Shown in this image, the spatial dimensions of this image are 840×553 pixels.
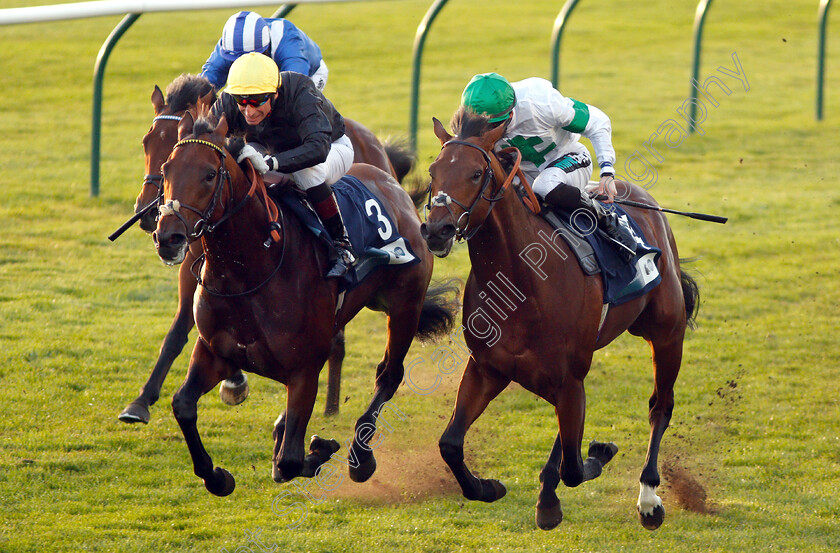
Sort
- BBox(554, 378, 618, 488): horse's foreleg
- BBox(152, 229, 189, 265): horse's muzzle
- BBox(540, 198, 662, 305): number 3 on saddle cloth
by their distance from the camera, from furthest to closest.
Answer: BBox(540, 198, 662, 305): number 3 on saddle cloth → BBox(554, 378, 618, 488): horse's foreleg → BBox(152, 229, 189, 265): horse's muzzle

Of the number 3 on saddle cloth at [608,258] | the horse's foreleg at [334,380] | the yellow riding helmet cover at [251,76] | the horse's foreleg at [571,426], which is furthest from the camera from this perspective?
the horse's foreleg at [334,380]

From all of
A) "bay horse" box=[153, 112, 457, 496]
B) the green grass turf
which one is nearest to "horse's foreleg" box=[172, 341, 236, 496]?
"bay horse" box=[153, 112, 457, 496]

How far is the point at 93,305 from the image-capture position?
340 inches

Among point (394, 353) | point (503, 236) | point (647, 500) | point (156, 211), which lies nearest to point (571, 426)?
point (503, 236)

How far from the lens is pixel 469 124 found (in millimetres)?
4352

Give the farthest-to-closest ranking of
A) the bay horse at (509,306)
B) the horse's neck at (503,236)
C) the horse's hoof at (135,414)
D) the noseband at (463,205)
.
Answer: the horse's hoof at (135,414) < the horse's neck at (503,236) < the bay horse at (509,306) < the noseband at (463,205)

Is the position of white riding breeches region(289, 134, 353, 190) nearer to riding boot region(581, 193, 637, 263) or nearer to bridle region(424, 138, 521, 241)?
bridle region(424, 138, 521, 241)

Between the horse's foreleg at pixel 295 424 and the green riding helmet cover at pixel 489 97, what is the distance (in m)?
1.38

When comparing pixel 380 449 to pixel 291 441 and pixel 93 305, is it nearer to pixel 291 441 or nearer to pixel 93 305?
pixel 291 441

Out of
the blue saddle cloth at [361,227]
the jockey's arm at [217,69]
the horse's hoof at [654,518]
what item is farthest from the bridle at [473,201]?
the jockey's arm at [217,69]

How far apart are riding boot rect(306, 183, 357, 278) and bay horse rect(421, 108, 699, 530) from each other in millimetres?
590

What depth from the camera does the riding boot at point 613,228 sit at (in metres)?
5.00

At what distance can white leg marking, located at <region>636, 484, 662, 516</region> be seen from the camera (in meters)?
5.57

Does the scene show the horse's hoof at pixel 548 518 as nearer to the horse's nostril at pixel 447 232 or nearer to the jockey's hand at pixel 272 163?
the horse's nostril at pixel 447 232
